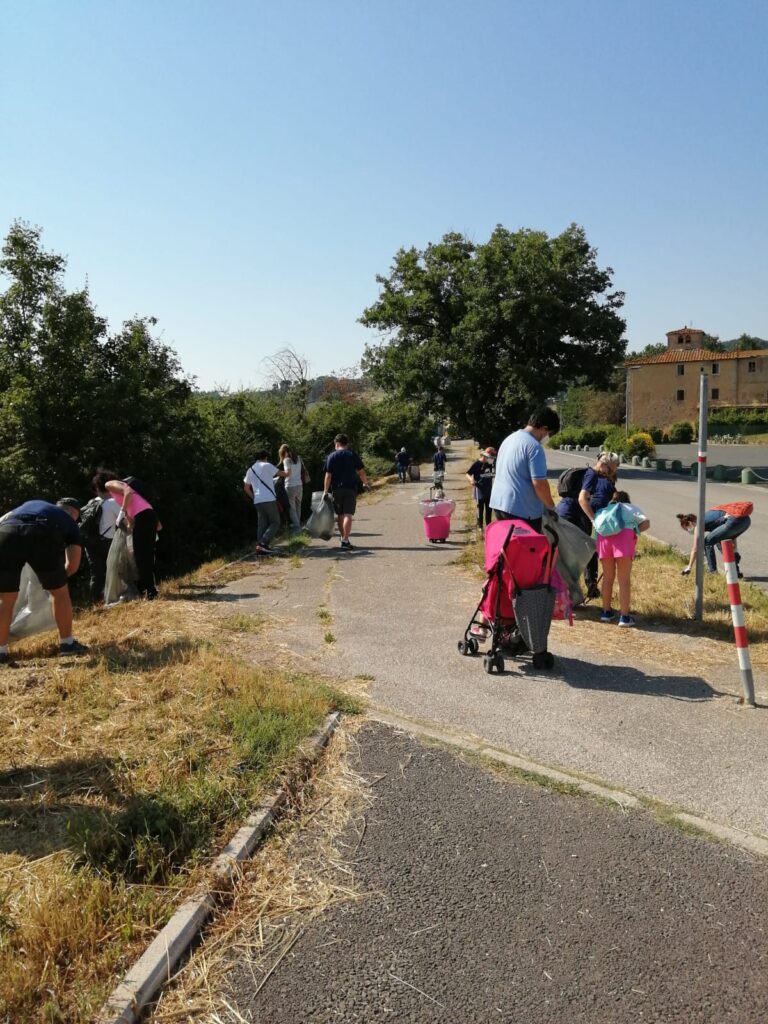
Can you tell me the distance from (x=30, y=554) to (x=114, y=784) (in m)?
3.13

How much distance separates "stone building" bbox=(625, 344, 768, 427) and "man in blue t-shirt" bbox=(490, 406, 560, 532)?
272 ft

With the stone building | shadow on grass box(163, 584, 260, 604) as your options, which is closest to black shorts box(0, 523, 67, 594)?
shadow on grass box(163, 584, 260, 604)

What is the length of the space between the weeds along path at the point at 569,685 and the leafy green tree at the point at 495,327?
30.7 m

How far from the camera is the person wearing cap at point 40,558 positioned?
638 centimetres

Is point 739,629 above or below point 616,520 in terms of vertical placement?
below

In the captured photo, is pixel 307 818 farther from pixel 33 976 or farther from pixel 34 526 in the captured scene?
pixel 34 526

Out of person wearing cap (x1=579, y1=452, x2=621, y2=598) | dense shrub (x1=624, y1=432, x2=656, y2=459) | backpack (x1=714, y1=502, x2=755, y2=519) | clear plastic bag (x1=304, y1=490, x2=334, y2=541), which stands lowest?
clear plastic bag (x1=304, y1=490, x2=334, y2=541)

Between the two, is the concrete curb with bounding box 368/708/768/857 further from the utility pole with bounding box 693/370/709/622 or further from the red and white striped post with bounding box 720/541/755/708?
the utility pole with bounding box 693/370/709/622

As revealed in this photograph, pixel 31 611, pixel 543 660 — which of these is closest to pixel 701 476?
pixel 543 660

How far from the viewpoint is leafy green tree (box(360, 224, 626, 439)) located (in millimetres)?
38500

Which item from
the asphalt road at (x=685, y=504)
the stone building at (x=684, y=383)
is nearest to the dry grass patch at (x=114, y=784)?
the asphalt road at (x=685, y=504)

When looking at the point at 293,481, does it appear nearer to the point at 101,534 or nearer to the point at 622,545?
the point at 101,534

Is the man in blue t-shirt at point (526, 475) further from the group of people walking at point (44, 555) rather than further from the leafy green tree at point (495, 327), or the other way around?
the leafy green tree at point (495, 327)

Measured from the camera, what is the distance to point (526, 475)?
596 centimetres
